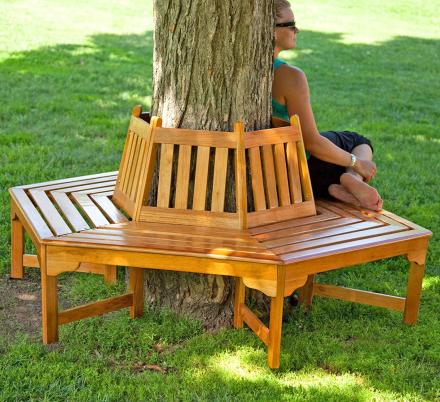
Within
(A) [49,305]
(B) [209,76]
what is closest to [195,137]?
(B) [209,76]

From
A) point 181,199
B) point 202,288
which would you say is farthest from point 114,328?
point 181,199

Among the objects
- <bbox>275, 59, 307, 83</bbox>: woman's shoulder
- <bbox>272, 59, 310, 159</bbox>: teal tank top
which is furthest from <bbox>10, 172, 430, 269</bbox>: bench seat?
<bbox>275, 59, 307, 83</bbox>: woman's shoulder

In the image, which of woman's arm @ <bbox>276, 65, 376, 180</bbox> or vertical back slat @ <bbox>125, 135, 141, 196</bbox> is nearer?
vertical back slat @ <bbox>125, 135, 141, 196</bbox>

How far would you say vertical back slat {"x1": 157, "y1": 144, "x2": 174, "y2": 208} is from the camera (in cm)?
380

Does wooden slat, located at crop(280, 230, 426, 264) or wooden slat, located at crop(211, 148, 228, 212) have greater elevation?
wooden slat, located at crop(211, 148, 228, 212)

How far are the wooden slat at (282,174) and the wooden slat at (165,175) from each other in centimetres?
53

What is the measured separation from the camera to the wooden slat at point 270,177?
12.6ft

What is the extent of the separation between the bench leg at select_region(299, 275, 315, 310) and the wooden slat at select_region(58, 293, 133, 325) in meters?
0.93

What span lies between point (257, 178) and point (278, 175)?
125mm

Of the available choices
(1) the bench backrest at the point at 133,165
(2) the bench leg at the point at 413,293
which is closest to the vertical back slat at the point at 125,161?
(1) the bench backrest at the point at 133,165

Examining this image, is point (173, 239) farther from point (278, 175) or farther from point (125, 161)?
point (125, 161)

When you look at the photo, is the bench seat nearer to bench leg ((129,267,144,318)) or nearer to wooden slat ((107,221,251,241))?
wooden slat ((107,221,251,241))

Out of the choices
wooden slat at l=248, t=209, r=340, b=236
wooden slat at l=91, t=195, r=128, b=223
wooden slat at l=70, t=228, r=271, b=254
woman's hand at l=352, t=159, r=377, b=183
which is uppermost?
woman's hand at l=352, t=159, r=377, b=183

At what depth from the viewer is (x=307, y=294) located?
13.8 feet
